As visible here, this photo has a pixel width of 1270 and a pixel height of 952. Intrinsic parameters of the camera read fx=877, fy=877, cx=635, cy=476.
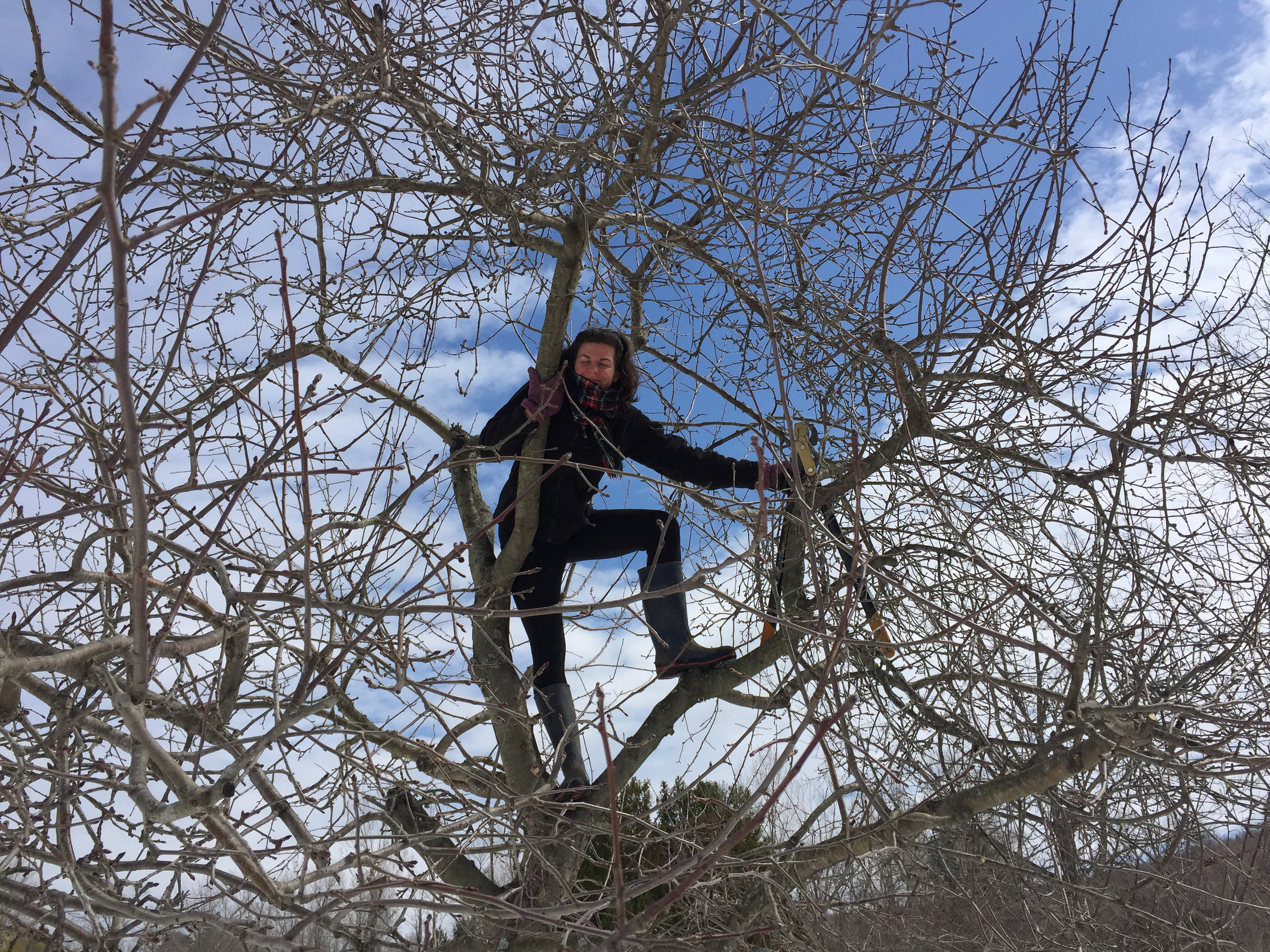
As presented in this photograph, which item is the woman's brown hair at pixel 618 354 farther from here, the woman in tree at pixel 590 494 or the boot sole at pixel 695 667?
the boot sole at pixel 695 667

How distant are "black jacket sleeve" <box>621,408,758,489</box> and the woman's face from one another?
0.27 m

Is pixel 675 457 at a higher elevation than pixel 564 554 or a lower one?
higher

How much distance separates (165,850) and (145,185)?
8.37ft

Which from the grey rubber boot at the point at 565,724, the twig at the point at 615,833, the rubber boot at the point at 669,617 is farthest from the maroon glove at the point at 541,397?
the twig at the point at 615,833

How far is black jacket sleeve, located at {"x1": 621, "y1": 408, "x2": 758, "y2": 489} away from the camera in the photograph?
3.94m

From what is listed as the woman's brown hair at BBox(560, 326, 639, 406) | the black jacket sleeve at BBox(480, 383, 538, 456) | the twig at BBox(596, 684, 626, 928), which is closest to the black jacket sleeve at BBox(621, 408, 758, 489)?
the woman's brown hair at BBox(560, 326, 639, 406)

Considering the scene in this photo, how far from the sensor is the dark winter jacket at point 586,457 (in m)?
3.85

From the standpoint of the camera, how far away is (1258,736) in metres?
2.90

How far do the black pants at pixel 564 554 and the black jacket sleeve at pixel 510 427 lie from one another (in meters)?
0.49

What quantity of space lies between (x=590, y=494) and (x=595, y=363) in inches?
24.2

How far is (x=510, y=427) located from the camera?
376 cm

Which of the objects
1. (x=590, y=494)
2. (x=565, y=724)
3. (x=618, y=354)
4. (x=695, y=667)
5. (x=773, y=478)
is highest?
(x=618, y=354)

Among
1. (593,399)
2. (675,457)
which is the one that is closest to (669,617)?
(675,457)

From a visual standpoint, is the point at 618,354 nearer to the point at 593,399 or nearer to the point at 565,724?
the point at 593,399
